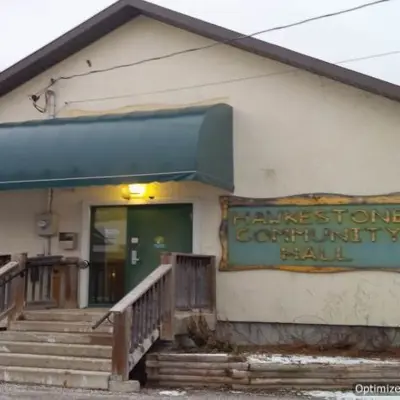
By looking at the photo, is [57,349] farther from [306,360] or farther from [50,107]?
[50,107]

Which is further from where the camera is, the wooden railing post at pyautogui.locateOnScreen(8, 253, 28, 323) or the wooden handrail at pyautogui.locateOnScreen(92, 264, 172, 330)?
the wooden railing post at pyautogui.locateOnScreen(8, 253, 28, 323)

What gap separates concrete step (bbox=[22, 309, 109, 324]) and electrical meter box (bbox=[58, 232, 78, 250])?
1924 mm

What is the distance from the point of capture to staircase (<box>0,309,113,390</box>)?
8.49 m

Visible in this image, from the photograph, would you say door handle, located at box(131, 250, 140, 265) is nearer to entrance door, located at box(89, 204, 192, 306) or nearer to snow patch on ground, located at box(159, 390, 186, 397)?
entrance door, located at box(89, 204, 192, 306)

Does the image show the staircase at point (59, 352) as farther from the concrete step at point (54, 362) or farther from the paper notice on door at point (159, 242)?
the paper notice on door at point (159, 242)

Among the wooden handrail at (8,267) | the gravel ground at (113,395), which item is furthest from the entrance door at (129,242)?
the gravel ground at (113,395)

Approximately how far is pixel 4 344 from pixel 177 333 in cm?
273

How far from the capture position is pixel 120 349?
27.0 feet

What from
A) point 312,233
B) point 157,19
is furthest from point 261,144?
point 157,19

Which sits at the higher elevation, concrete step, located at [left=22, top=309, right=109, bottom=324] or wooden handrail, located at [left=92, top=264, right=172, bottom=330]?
wooden handrail, located at [left=92, top=264, right=172, bottom=330]

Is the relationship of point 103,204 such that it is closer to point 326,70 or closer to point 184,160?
point 184,160

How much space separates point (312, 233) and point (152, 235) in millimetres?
3188

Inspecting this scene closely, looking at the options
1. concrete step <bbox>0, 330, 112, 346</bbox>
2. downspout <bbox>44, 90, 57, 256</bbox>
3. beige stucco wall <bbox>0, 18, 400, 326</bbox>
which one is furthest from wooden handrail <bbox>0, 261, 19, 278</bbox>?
downspout <bbox>44, 90, 57, 256</bbox>

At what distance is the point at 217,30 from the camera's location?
1142 cm
